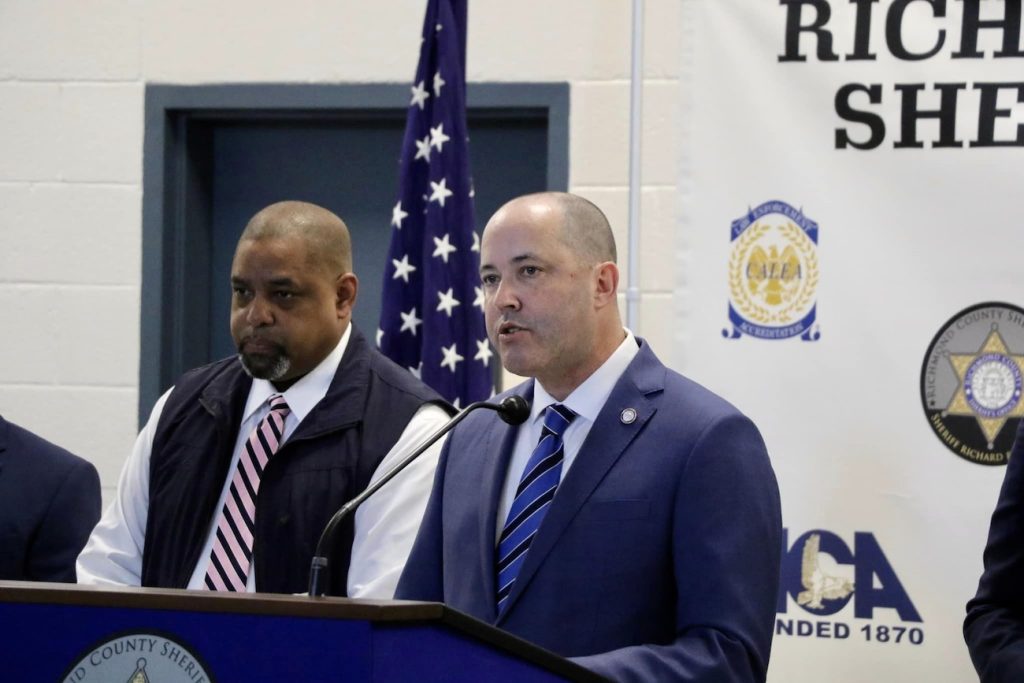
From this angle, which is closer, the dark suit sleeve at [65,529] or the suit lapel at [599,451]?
the suit lapel at [599,451]

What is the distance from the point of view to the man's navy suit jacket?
190cm

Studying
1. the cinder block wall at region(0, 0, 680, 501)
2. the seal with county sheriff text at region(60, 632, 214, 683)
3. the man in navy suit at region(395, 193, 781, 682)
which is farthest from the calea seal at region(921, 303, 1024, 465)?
the seal with county sheriff text at region(60, 632, 214, 683)

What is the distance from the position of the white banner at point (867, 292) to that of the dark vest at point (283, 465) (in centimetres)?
79

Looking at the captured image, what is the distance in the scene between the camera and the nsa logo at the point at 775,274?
10.2 ft

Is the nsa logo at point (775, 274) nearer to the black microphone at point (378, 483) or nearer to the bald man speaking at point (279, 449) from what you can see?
the bald man speaking at point (279, 449)

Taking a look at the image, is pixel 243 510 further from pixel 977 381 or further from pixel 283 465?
pixel 977 381

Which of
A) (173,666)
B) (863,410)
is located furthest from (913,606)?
(173,666)

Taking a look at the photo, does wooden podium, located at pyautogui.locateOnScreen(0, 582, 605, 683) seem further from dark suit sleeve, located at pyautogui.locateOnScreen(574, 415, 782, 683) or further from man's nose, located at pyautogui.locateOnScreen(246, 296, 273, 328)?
man's nose, located at pyautogui.locateOnScreen(246, 296, 273, 328)

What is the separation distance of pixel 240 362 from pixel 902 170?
1.38 meters

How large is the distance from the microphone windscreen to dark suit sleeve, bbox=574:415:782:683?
228 millimetres

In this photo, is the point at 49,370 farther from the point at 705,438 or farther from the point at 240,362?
the point at 705,438

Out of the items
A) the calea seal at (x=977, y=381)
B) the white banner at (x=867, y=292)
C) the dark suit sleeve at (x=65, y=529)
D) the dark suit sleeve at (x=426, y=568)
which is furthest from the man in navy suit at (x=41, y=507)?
the calea seal at (x=977, y=381)

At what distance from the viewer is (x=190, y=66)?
3885 millimetres

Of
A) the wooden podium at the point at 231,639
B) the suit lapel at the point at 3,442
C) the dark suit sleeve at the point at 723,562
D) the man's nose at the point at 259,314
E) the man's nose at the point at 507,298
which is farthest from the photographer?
the suit lapel at the point at 3,442
